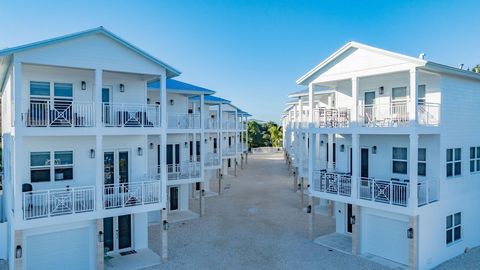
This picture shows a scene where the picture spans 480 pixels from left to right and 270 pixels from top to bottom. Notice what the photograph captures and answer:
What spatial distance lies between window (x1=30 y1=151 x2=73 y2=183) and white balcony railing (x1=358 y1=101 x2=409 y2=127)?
1244cm

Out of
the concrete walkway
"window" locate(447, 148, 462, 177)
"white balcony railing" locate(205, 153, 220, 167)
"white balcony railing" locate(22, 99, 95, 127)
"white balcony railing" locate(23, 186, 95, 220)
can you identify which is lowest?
the concrete walkway

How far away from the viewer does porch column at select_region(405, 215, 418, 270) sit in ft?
39.1

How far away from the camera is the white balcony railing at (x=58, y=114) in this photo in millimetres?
11352

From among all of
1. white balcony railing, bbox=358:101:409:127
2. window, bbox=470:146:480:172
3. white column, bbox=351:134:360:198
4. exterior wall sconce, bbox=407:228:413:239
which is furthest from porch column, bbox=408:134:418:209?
window, bbox=470:146:480:172

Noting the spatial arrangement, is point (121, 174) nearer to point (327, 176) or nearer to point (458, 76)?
point (327, 176)

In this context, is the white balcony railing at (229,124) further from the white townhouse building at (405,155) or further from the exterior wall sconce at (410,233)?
the exterior wall sconce at (410,233)

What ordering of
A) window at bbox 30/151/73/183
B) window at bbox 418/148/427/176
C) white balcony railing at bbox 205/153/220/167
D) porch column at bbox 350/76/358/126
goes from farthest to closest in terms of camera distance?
white balcony railing at bbox 205/153/220/167
porch column at bbox 350/76/358/126
window at bbox 418/148/427/176
window at bbox 30/151/73/183

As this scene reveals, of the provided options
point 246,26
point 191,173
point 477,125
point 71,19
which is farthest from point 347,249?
point 246,26

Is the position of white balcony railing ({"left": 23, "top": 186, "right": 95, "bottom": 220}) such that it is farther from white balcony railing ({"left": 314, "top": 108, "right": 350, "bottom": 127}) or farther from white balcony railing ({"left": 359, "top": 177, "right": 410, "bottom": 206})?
white balcony railing ({"left": 359, "top": 177, "right": 410, "bottom": 206})

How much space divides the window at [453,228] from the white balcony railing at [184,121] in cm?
1429

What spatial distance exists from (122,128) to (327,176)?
953 centimetres

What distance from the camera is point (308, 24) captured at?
3062 cm

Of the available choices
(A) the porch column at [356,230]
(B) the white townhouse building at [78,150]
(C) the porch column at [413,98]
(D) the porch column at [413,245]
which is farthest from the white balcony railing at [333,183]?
(B) the white townhouse building at [78,150]

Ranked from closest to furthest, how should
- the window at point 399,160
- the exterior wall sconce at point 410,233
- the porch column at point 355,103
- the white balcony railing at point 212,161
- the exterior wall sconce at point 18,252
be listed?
1. the exterior wall sconce at point 18,252
2. the exterior wall sconce at point 410,233
3. the porch column at point 355,103
4. the window at point 399,160
5. the white balcony railing at point 212,161
